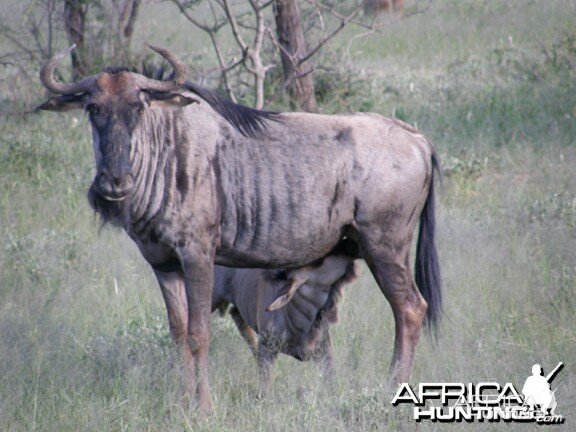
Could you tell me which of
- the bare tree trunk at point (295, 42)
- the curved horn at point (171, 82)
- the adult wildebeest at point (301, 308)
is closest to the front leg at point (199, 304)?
the adult wildebeest at point (301, 308)

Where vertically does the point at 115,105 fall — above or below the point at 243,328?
above

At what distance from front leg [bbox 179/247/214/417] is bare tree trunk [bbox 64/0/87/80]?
6.52 meters

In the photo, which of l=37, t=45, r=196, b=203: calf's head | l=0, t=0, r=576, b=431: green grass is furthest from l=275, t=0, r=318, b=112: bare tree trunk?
l=37, t=45, r=196, b=203: calf's head

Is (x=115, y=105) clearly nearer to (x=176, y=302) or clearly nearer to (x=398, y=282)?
(x=176, y=302)

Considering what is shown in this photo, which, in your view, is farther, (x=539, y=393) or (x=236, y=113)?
(x=236, y=113)

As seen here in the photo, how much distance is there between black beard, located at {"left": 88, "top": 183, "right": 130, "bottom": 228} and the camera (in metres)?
4.52

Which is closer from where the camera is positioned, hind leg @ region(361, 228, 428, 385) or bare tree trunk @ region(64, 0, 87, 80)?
hind leg @ region(361, 228, 428, 385)

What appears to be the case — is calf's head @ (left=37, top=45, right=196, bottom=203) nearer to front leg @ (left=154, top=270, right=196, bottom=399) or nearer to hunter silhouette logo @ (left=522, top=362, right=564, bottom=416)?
front leg @ (left=154, top=270, right=196, bottom=399)

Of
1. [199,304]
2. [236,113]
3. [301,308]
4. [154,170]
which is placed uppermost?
[236,113]

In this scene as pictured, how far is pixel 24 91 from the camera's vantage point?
1074 cm

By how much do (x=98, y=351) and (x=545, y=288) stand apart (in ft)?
8.84

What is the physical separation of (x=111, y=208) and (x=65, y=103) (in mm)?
532
